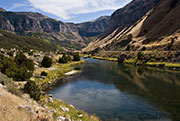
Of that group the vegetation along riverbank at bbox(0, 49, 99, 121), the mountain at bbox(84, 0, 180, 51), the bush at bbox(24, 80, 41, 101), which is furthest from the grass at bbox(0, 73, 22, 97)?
the mountain at bbox(84, 0, 180, 51)

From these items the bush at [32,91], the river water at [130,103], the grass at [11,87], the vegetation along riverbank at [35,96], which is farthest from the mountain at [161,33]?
the grass at [11,87]

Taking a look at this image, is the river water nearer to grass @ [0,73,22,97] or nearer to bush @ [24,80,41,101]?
bush @ [24,80,41,101]

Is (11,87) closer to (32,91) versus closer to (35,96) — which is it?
(35,96)

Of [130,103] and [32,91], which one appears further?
[130,103]

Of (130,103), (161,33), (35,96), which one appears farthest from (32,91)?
(161,33)

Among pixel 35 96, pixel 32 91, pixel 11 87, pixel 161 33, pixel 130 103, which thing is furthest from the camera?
pixel 161 33

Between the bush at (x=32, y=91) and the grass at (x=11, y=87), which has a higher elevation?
the grass at (x=11, y=87)

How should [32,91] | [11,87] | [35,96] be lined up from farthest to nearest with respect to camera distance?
1. [32,91]
2. [35,96]
3. [11,87]

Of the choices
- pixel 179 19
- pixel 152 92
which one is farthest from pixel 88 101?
pixel 179 19

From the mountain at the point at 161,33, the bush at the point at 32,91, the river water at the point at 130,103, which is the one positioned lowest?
the river water at the point at 130,103

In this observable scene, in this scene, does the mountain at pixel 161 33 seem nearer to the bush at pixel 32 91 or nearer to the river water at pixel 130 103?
the river water at pixel 130 103

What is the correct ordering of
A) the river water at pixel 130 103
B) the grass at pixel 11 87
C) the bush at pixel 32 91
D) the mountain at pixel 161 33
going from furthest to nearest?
the mountain at pixel 161 33 → the bush at pixel 32 91 → the river water at pixel 130 103 → the grass at pixel 11 87

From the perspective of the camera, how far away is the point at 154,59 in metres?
106

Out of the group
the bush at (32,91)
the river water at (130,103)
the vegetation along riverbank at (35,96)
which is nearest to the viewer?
the vegetation along riverbank at (35,96)
